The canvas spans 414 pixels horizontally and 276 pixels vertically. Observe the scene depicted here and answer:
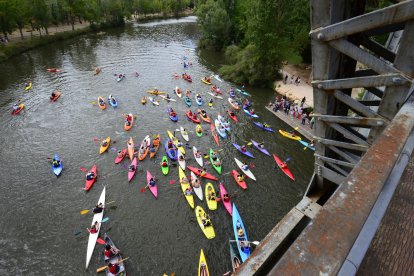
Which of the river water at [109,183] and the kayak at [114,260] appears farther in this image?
the river water at [109,183]

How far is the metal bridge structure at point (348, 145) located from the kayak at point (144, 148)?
783 inches

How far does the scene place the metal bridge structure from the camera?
1.69m

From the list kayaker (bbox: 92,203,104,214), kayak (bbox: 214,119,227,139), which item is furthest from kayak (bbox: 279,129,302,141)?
Result: kayaker (bbox: 92,203,104,214)

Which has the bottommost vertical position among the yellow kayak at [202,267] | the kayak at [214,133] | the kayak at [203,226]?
the yellow kayak at [202,267]

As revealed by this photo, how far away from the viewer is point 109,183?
22.6 metres

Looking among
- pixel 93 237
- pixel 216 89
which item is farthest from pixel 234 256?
pixel 216 89

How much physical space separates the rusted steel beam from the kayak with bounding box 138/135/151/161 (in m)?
24.1

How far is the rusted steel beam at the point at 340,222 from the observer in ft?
5.14

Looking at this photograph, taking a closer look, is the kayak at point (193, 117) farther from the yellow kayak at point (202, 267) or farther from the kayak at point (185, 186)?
the yellow kayak at point (202, 267)

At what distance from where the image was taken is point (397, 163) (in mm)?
2617

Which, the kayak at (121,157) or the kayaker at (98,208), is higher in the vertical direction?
the kayak at (121,157)

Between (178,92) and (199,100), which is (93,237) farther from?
(178,92)

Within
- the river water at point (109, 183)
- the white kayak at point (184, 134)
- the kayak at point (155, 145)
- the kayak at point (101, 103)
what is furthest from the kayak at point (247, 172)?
the kayak at point (101, 103)

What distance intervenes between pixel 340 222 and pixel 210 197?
19600 millimetres
